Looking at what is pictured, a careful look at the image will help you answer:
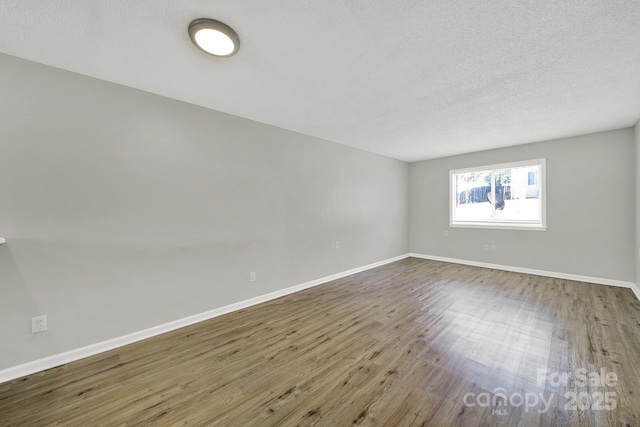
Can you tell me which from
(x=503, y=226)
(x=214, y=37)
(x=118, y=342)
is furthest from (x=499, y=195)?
(x=118, y=342)

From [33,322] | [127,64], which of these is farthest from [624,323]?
[33,322]

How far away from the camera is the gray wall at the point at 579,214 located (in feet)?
11.9

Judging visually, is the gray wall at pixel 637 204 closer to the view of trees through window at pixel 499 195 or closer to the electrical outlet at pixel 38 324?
the view of trees through window at pixel 499 195

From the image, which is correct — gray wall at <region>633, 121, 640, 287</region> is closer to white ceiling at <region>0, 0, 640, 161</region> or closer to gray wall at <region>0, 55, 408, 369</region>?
white ceiling at <region>0, 0, 640, 161</region>

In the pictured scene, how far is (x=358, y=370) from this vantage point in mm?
1848

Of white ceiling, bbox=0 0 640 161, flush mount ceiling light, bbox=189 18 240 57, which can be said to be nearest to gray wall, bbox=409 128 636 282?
white ceiling, bbox=0 0 640 161

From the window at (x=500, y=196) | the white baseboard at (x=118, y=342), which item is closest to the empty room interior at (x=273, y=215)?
the white baseboard at (x=118, y=342)

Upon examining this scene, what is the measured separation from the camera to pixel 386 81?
222 cm

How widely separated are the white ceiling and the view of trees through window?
1.64 m

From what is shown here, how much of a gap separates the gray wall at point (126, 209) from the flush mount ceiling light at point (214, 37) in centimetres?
114

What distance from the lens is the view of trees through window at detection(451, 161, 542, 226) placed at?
14.8 ft

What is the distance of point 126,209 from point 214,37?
176cm

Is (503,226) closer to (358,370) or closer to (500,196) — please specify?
(500,196)

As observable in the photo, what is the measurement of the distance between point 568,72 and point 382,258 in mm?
4064
